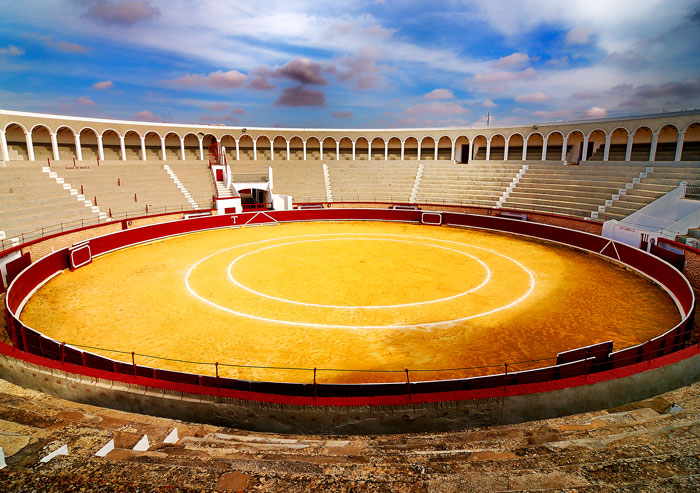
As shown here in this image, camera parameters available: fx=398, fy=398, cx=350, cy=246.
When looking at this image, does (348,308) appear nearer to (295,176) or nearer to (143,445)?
(143,445)

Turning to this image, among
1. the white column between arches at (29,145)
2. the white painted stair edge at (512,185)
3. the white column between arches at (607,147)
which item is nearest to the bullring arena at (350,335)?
the white column between arches at (29,145)

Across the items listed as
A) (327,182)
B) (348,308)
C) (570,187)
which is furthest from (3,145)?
(570,187)

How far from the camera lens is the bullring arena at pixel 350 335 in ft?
20.1

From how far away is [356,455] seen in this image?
6746mm

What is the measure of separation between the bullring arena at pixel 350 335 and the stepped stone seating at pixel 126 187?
26 centimetres

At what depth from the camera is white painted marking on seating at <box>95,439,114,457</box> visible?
233 inches

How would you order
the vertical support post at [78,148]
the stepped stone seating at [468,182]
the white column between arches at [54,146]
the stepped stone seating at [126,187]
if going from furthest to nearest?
1. the vertical support post at [78,148]
2. the stepped stone seating at [468,182]
3. the white column between arches at [54,146]
4. the stepped stone seating at [126,187]

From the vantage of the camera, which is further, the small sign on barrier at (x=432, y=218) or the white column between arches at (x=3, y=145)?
the small sign on barrier at (x=432, y=218)

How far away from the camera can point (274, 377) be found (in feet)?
33.4

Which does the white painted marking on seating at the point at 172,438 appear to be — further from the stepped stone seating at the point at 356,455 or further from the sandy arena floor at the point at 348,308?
the sandy arena floor at the point at 348,308

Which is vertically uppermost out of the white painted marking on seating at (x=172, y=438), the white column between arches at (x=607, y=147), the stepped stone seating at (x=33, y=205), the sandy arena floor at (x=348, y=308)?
the white column between arches at (x=607, y=147)

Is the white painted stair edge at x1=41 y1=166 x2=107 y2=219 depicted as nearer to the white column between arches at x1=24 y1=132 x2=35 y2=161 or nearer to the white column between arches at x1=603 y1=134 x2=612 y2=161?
the white column between arches at x1=24 y1=132 x2=35 y2=161

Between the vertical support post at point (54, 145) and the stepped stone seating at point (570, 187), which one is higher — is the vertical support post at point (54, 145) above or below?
above

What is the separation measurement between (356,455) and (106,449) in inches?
154
